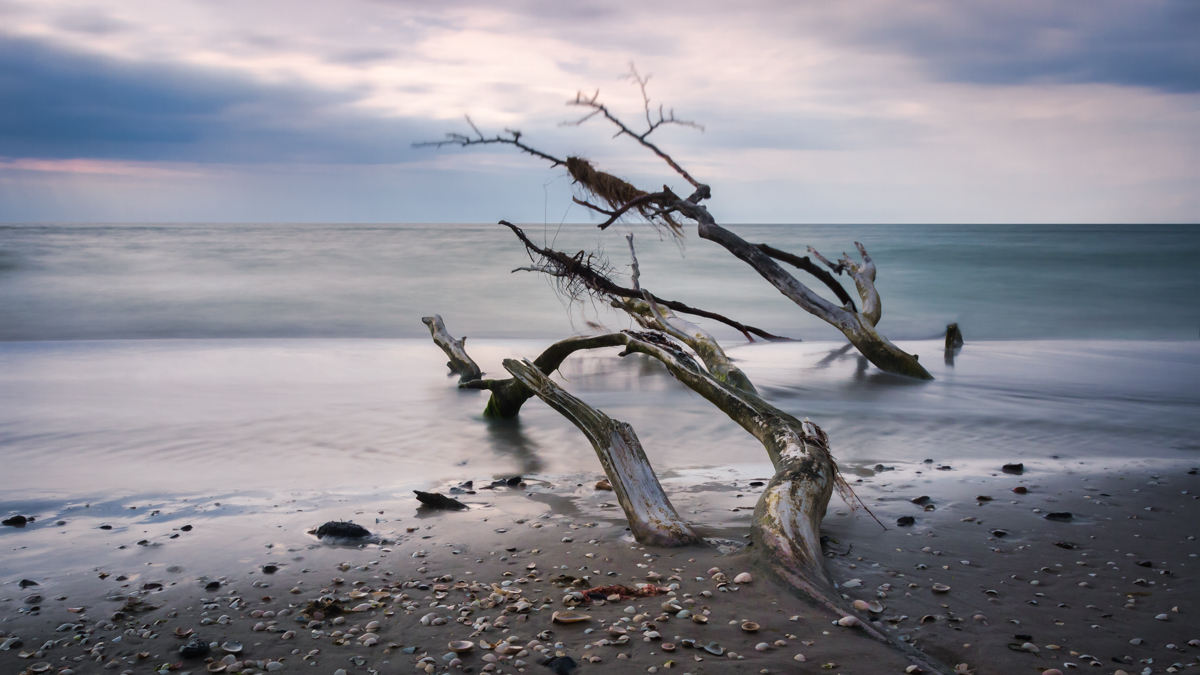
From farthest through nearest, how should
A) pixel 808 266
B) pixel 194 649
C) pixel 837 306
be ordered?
pixel 837 306
pixel 808 266
pixel 194 649

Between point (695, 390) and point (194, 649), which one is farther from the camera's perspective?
point (695, 390)

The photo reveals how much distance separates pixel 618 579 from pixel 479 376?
5372mm

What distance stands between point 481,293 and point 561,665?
61.5ft

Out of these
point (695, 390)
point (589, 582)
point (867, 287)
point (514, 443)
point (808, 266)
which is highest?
point (808, 266)


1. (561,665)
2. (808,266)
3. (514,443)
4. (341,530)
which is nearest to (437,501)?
(341,530)

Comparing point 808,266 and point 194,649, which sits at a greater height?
point 808,266

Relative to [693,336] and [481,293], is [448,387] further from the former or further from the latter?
[481,293]

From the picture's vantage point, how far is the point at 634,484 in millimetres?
3434

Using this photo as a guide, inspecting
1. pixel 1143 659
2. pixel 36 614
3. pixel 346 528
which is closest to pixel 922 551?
pixel 1143 659

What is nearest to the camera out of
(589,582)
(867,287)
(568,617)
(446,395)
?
(568,617)

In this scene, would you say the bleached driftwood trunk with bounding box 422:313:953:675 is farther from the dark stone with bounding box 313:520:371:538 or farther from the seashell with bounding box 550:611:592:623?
the dark stone with bounding box 313:520:371:538

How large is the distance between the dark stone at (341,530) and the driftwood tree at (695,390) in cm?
116

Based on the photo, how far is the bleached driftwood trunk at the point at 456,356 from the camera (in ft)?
26.3

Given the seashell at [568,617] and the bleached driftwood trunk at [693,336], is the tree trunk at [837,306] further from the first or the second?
the seashell at [568,617]
